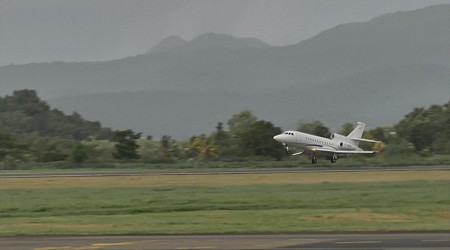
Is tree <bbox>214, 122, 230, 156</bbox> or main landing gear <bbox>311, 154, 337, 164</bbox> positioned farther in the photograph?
tree <bbox>214, 122, 230, 156</bbox>

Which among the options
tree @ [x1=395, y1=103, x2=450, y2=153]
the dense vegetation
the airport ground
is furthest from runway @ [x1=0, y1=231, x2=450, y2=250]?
tree @ [x1=395, y1=103, x2=450, y2=153]

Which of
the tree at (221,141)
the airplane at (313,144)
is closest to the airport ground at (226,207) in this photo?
the airplane at (313,144)

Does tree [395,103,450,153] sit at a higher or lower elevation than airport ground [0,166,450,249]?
higher

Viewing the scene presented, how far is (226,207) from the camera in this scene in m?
45.7

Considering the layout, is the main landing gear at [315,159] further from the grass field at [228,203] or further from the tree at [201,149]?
the tree at [201,149]

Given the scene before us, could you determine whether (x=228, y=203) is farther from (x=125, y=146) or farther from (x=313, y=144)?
(x=125, y=146)

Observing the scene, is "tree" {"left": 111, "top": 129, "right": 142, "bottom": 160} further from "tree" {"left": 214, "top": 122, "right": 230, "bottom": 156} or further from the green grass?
the green grass

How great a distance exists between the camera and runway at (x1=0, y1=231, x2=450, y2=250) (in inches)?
1044

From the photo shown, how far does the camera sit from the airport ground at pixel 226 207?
30.7m

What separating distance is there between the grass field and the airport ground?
0.18ft

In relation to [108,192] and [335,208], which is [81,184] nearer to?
[108,192]

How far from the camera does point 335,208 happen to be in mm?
43969

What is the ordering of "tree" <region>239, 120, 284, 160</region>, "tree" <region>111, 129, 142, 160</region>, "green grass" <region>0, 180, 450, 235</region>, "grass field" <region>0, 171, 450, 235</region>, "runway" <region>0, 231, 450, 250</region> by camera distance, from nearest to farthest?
1. "runway" <region>0, 231, 450, 250</region>
2. "green grass" <region>0, 180, 450, 235</region>
3. "grass field" <region>0, 171, 450, 235</region>
4. "tree" <region>239, 120, 284, 160</region>
5. "tree" <region>111, 129, 142, 160</region>

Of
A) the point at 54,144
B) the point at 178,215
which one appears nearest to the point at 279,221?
the point at 178,215
